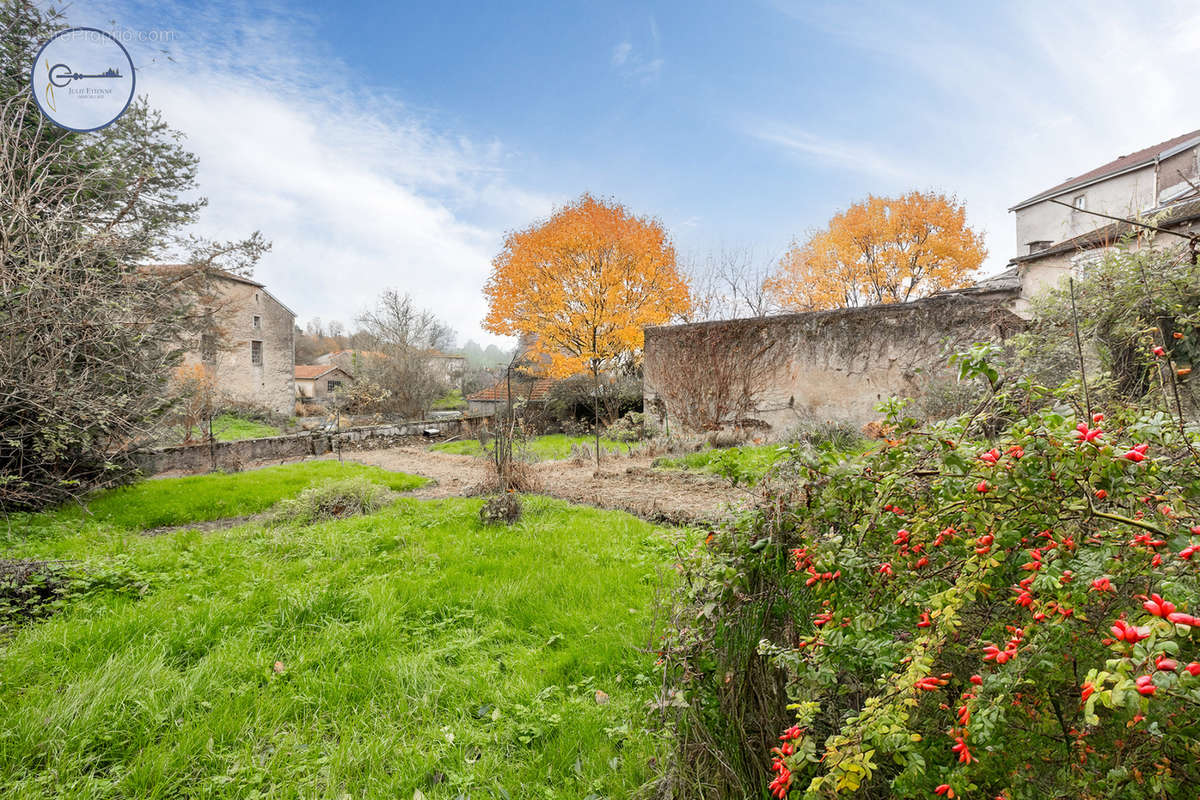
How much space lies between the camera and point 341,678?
8.61ft

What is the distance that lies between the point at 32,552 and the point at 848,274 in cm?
2803

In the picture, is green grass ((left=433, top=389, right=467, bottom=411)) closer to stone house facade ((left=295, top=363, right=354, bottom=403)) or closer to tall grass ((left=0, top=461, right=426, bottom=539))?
stone house facade ((left=295, top=363, right=354, bottom=403))

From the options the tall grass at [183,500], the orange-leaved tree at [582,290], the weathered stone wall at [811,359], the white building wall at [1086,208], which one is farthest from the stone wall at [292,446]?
the white building wall at [1086,208]

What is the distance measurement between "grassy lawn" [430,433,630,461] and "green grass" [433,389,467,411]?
1027 centimetres

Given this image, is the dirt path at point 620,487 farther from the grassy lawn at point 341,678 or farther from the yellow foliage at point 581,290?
the yellow foliage at point 581,290

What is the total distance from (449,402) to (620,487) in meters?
21.5

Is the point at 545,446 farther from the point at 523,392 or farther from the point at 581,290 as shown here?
the point at 581,290

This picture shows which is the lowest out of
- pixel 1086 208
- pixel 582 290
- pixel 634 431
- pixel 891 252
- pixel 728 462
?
pixel 634 431

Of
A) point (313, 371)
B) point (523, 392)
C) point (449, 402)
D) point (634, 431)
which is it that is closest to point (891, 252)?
point (634, 431)

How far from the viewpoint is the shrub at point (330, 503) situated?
628 cm

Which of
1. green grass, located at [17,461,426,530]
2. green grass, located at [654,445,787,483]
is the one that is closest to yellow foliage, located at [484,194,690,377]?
green grass, located at [654,445,787,483]

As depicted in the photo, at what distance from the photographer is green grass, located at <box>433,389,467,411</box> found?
25.8 meters

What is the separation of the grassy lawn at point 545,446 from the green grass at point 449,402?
33.7 ft

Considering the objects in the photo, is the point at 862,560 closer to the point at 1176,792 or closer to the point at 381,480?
the point at 1176,792
